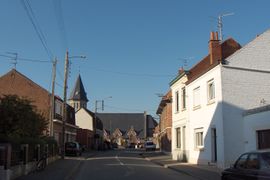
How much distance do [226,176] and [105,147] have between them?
7107 cm

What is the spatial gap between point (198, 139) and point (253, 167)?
2006cm

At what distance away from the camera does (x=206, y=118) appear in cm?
2958

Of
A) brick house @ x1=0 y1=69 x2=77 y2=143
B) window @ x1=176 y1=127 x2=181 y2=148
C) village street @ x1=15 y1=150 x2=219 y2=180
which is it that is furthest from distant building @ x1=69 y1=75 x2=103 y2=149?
village street @ x1=15 y1=150 x2=219 y2=180

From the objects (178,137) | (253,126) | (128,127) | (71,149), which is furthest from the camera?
(128,127)

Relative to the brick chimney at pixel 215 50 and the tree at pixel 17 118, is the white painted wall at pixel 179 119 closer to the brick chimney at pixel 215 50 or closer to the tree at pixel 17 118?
the brick chimney at pixel 215 50

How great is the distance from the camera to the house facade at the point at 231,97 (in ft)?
84.7

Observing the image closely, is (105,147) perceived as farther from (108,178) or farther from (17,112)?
(108,178)

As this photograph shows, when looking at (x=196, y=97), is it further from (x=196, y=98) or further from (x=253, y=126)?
(x=253, y=126)

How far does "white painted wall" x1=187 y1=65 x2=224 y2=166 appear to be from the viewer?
26594 millimetres

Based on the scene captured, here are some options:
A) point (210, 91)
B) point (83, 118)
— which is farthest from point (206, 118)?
point (83, 118)

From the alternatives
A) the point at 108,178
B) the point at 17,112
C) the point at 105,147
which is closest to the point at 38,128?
the point at 17,112

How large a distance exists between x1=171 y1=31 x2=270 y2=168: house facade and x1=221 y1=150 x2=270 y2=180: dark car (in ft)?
33.2

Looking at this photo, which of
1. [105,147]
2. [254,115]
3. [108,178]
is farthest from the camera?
[105,147]

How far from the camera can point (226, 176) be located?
46.6 feet
